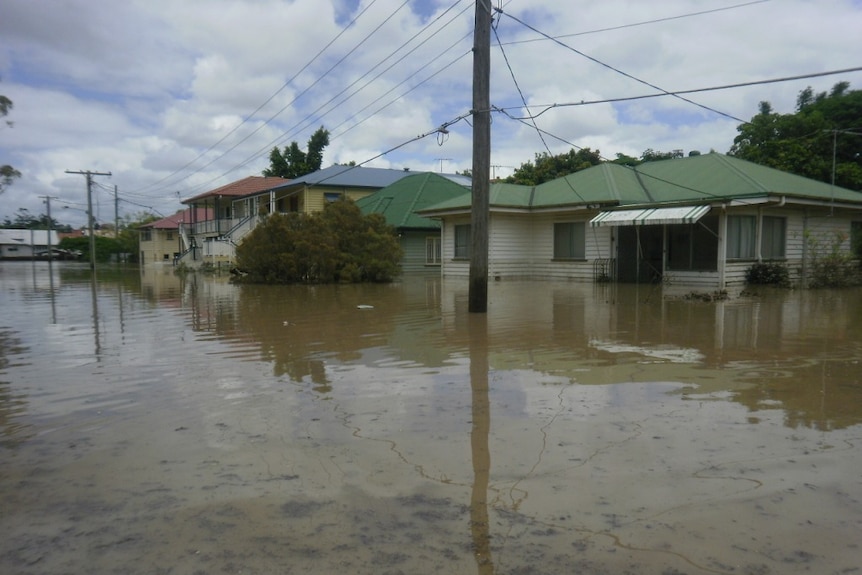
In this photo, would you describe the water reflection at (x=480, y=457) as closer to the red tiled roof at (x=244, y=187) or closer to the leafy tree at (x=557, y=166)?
the leafy tree at (x=557, y=166)

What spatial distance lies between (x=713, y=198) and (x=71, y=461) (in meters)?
18.4

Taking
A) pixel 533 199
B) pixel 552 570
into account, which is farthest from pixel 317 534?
pixel 533 199

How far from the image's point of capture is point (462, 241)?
2727 cm

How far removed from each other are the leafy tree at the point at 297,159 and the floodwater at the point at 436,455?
52361mm

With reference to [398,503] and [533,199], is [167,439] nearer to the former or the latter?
[398,503]

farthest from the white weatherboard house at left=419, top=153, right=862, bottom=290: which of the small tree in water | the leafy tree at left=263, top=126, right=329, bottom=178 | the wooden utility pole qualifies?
the leafy tree at left=263, top=126, right=329, bottom=178

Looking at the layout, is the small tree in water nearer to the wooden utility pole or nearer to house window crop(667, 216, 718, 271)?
house window crop(667, 216, 718, 271)

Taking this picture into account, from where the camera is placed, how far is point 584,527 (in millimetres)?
3705

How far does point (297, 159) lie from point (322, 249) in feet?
131

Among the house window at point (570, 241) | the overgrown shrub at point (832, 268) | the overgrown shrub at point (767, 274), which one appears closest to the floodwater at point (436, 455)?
the overgrown shrub at point (767, 274)

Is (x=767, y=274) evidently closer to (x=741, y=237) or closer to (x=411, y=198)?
(x=741, y=237)

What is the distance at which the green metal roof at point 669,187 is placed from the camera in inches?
790

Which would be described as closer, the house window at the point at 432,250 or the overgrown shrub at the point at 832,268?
the overgrown shrub at the point at 832,268

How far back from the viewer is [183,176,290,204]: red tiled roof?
155 feet
